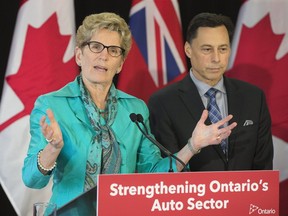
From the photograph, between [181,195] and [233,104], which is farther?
[233,104]

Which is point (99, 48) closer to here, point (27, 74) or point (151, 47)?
point (27, 74)

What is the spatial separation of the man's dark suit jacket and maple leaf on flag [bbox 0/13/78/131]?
720 millimetres

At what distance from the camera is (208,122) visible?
8.81ft

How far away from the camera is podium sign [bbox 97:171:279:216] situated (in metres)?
1.60

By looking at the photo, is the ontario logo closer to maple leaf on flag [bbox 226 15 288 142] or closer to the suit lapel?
the suit lapel

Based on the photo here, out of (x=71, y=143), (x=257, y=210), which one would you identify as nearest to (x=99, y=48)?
(x=71, y=143)

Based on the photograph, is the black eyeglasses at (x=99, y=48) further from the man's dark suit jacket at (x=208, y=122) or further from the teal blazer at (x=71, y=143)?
the man's dark suit jacket at (x=208, y=122)

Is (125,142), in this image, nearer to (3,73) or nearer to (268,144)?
(268,144)

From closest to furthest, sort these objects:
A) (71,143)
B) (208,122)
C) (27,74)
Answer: (71,143) → (208,122) → (27,74)

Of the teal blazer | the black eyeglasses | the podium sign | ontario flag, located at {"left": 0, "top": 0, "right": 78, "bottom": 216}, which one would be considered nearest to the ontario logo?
the podium sign

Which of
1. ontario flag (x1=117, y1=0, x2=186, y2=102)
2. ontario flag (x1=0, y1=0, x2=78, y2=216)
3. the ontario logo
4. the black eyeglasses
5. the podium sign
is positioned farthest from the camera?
ontario flag (x1=117, y1=0, x2=186, y2=102)

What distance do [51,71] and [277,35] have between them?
57.4 inches

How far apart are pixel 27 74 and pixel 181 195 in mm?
1727

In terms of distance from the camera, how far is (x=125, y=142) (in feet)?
7.10
